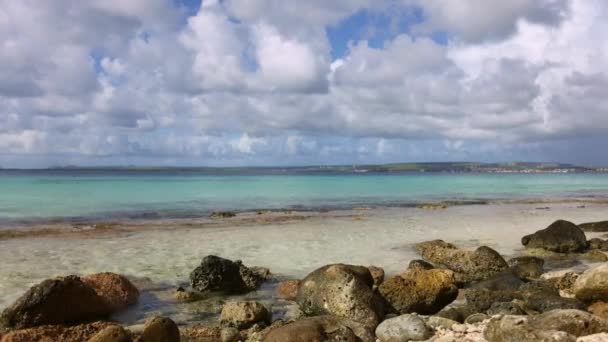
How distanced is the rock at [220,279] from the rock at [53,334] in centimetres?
362

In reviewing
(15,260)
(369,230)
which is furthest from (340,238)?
(15,260)

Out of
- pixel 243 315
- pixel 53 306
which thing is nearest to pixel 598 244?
pixel 243 315

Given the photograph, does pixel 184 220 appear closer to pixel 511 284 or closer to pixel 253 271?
pixel 253 271

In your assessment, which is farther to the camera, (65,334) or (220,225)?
(220,225)

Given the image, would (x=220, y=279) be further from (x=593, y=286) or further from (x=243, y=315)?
(x=593, y=286)

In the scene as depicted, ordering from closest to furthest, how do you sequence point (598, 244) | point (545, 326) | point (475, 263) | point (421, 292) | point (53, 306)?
point (545, 326) < point (53, 306) < point (421, 292) < point (475, 263) < point (598, 244)

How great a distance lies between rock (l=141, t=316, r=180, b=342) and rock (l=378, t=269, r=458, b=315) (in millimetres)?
4041

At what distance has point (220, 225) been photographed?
2503 centimetres

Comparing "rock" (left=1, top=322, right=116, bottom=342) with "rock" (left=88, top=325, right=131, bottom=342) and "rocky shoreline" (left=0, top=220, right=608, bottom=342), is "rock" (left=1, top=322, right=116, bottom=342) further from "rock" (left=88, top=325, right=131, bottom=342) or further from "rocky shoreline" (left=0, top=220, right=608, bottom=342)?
"rock" (left=88, top=325, right=131, bottom=342)

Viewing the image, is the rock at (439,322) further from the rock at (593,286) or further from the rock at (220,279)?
the rock at (220,279)

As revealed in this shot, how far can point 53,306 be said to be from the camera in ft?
28.9

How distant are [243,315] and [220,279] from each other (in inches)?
115

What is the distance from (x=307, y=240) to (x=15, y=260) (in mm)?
9394

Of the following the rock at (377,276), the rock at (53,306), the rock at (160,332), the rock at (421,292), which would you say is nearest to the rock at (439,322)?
the rock at (421,292)
